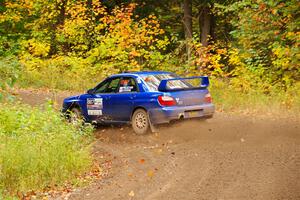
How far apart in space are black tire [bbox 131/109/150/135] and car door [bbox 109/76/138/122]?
0.64ft

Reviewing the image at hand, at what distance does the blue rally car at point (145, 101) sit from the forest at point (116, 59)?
110cm

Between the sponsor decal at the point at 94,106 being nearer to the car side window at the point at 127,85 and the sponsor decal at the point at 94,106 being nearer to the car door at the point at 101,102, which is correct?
the car door at the point at 101,102

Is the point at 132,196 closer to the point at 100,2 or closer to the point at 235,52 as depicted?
the point at 235,52

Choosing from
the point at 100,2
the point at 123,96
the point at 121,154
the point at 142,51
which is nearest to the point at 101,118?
the point at 123,96

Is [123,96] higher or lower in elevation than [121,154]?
higher

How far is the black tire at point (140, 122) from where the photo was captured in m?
12.9

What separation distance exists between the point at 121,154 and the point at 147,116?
5.71 feet

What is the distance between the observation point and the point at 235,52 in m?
20.4

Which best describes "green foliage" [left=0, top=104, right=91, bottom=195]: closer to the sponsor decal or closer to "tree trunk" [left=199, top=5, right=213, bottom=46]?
the sponsor decal

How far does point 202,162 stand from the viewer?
9.82 m

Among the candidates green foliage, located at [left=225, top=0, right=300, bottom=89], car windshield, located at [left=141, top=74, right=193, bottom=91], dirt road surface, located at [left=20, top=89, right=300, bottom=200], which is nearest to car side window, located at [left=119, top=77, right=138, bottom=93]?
car windshield, located at [left=141, top=74, right=193, bottom=91]

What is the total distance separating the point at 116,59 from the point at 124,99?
11.9 m

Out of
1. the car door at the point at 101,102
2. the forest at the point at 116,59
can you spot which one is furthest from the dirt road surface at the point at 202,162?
the forest at the point at 116,59

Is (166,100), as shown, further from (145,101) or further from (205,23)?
(205,23)
